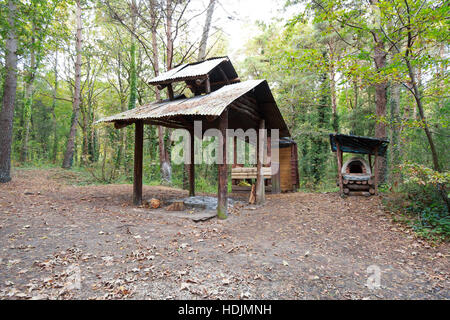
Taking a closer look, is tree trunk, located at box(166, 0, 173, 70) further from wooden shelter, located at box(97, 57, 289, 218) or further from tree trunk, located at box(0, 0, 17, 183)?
tree trunk, located at box(0, 0, 17, 183)

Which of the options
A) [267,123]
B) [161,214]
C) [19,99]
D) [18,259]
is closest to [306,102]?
[267,123]

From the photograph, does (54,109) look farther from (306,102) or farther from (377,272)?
(377,272)

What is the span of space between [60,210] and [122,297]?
15.2 feet

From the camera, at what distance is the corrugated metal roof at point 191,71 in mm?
7378

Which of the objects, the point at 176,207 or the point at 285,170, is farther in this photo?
the point at 285,170

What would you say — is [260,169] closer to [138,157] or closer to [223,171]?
[223,171]

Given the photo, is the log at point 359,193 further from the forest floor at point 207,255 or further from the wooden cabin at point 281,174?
the wooden cabin at point 281,174

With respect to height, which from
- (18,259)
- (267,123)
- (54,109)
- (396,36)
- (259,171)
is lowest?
(18,259)

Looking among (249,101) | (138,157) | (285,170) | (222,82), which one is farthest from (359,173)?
(138,157)

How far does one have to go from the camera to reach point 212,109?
5688 millimetres

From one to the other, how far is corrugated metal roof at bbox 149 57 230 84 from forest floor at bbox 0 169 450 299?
4367mm

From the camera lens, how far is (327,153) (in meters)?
15.0

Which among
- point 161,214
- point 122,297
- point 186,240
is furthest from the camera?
point 161,214

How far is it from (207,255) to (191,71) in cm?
612
